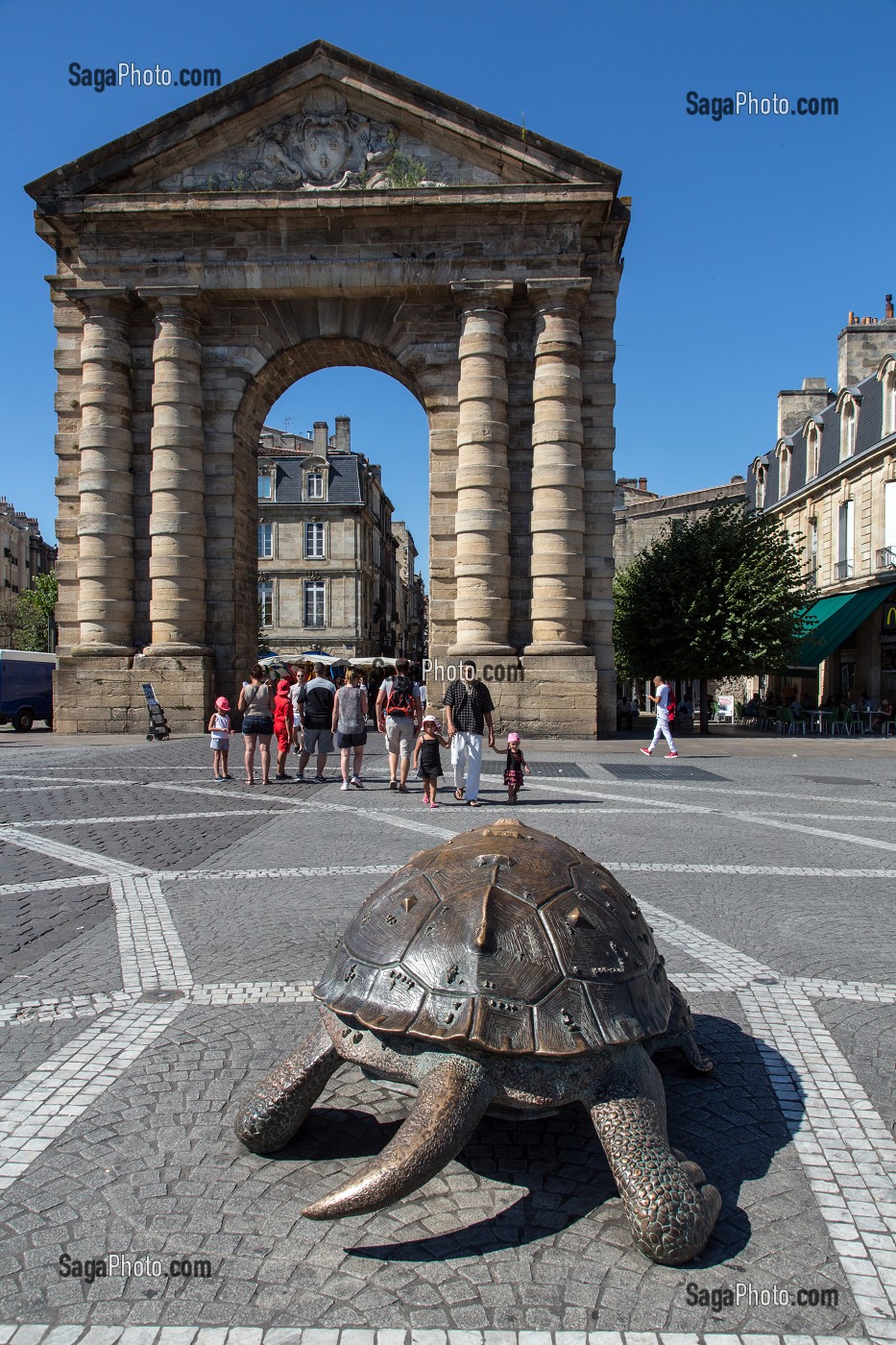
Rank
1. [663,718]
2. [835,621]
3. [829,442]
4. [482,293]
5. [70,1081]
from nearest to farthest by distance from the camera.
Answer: [70,1081] → [663,718] → [482,293] → [835,621] → [829,442]

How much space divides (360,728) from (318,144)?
49.6 ft

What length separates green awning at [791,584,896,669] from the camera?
27328mm

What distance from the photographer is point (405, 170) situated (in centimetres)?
2052

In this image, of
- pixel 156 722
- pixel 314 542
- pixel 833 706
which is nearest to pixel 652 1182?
pixel 156 722

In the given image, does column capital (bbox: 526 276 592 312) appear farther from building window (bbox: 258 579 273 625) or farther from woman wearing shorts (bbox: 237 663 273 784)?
building window (bbox: 258 579 273 625)

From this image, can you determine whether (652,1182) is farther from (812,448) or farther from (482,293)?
(812,448)

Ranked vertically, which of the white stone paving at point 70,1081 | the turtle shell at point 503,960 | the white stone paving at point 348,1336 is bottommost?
the white stone paving at point 348,1336

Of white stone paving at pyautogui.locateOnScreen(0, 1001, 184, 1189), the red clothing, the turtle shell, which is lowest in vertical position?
white stone paving at pyautogui.locateOnScreen(0, 1001, 184, 1189)

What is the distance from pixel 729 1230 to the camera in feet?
8.52

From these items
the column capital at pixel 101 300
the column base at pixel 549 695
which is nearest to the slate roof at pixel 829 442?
the column base at pixel 549 695

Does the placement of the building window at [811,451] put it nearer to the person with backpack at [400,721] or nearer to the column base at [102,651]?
the column base at [102,651]

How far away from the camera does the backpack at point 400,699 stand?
1211 centimetres

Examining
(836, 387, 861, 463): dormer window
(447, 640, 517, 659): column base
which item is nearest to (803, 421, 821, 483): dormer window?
(836, 387, 861, 463): dormer window

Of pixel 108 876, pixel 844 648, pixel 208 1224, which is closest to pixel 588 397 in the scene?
pixel 844 648
